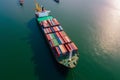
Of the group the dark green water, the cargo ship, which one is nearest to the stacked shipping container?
the cargo ship

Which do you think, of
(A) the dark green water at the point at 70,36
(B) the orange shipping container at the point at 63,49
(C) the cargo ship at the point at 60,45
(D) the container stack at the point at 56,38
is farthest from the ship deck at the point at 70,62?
(A) the dark green water at the point at 70,36

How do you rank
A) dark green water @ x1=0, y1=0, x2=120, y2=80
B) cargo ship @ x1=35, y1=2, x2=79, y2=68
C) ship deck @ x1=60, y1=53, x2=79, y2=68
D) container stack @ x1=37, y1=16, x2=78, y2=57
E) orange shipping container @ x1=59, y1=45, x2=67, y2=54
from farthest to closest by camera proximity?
container stack @ x1=37, y1=16, x2=78, y2=57, orange shipping container @ x1=59, y1=45, x2=67, y2=54, dark green water @ x1=0, y1=0, x2=120, y2=80, cargo ship @ x1=35, y1=2, x2=79, y2=68, ship deck @ x1=60, y1=53, x2=79, y2=68

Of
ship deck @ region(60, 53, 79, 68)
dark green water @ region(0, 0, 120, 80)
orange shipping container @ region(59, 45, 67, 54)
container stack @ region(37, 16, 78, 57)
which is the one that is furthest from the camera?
container stack @ region(37, 16, 78, 57)

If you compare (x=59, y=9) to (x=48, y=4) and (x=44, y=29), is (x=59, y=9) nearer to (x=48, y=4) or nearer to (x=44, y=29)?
(x=48, y=4)

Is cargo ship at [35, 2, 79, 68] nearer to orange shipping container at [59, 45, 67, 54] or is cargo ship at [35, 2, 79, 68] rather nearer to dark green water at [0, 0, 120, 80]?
orange shipping container at [59, 45, 67, 54]

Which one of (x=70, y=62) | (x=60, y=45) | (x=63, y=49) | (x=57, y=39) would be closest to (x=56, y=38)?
(x=57, y=39)

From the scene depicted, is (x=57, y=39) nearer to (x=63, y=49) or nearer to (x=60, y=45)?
(x=60, y=45)

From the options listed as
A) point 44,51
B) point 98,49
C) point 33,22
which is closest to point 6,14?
point 33,22

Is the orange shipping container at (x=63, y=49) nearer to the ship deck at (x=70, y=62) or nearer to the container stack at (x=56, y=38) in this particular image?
the container stack at (x=56, y=38)
